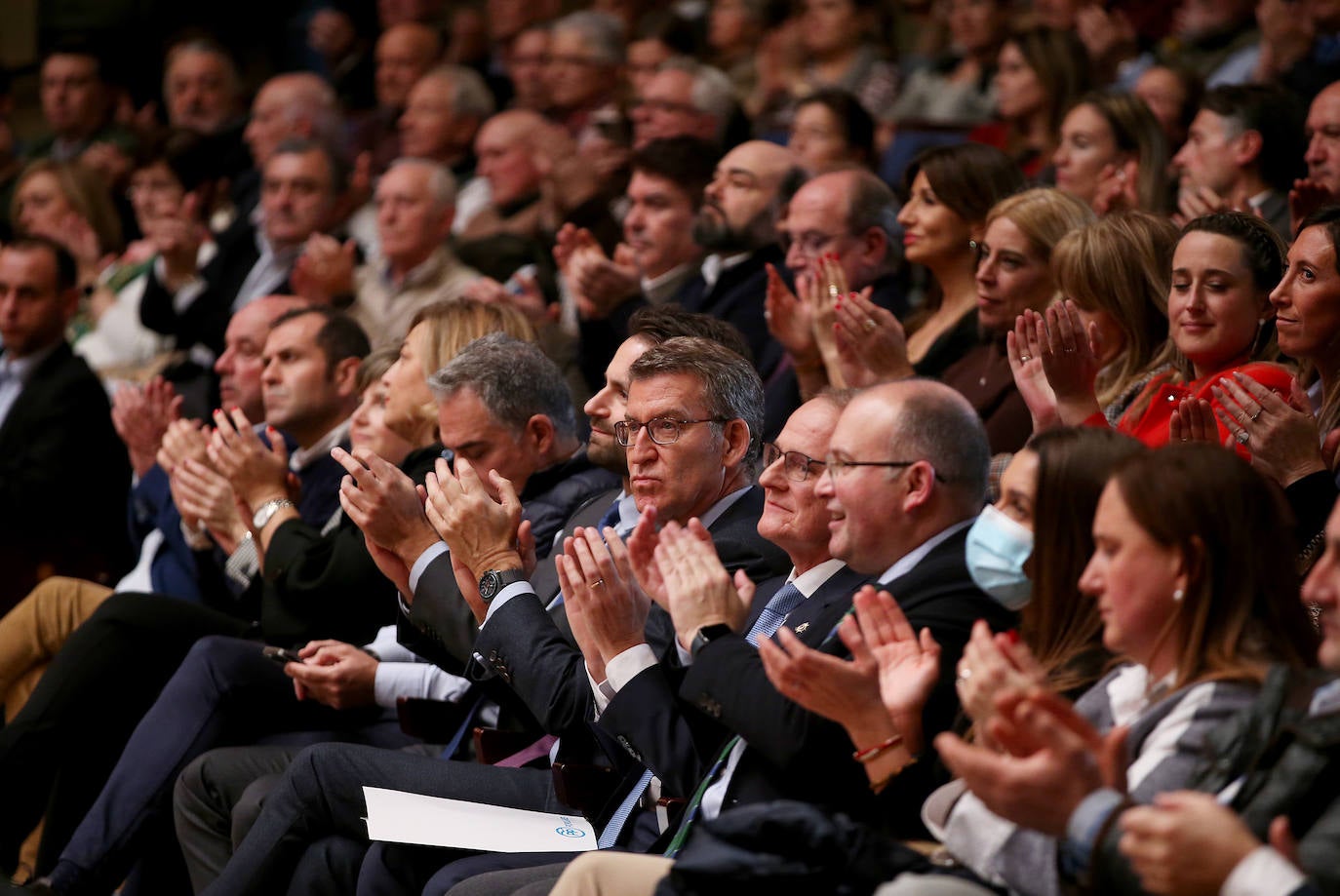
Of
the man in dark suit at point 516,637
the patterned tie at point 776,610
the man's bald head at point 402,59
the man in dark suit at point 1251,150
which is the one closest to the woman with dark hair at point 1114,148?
the man in dark suit at point 1251,150

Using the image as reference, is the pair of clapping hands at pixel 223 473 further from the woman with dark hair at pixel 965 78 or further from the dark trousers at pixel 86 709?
the woman with dark hair at pixel 965 78

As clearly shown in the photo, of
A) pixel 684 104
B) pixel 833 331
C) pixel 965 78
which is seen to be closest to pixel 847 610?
pixel 833 331

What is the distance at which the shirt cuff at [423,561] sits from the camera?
341 cm

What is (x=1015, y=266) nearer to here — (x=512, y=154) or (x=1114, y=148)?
(x=1114, y=148)

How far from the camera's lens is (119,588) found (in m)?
4.62

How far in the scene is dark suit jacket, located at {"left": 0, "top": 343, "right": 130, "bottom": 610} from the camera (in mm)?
5043

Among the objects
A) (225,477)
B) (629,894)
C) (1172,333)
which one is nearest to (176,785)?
(225,477)

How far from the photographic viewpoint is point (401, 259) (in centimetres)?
591

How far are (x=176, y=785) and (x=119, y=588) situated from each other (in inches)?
44.4

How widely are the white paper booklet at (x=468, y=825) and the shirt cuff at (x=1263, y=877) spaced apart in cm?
133

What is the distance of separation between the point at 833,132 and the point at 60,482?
266 centimetres

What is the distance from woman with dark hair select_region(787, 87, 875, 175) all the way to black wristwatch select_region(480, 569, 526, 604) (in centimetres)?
286

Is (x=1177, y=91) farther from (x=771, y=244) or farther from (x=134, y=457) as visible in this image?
(x=134, y=457)

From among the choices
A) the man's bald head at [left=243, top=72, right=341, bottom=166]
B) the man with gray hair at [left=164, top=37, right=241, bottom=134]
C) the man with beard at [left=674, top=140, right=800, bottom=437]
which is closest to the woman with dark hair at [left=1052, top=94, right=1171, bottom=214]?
the man with beard at [left=674, top=140, right=800, bottom=437]
